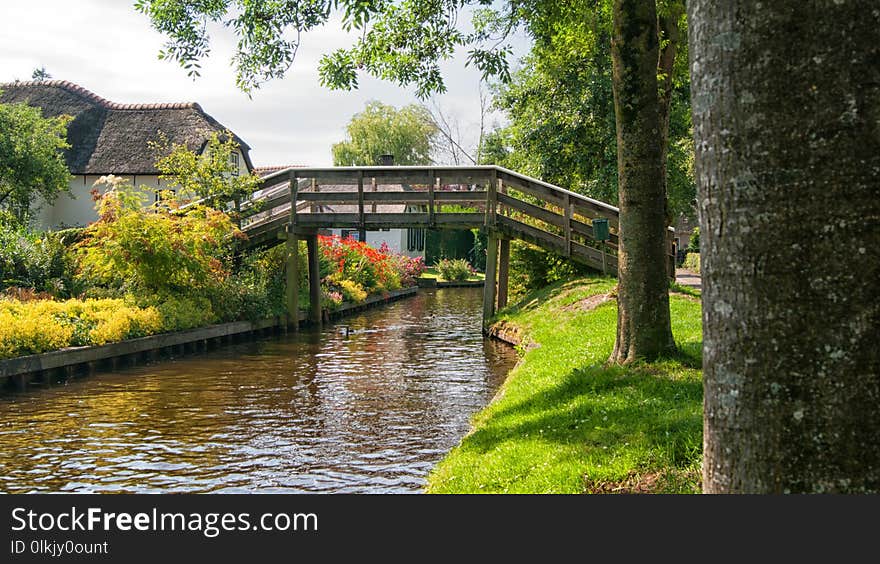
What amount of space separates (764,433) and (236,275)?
20174 mm

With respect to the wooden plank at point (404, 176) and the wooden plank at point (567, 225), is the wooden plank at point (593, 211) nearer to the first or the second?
the wooden plank at point (567, 225)

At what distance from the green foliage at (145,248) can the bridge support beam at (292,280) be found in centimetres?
286

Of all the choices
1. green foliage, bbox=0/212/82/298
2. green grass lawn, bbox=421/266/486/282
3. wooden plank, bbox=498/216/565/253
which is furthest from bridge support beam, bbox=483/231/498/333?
green grass lawn, bbox=421/266/486/282

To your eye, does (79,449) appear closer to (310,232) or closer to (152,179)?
(310,232)

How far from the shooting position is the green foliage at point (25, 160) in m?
35.3

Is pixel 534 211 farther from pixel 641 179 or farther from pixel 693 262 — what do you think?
pixel 693 262

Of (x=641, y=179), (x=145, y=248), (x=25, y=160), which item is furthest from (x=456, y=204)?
(x=25, y=160)

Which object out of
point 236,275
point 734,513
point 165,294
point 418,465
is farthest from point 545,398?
point 236,275

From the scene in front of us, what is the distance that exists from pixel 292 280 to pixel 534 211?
263 inches

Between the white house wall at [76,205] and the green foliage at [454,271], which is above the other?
the white house wall at [76,205]

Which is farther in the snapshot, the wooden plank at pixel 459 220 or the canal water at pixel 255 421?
the wooden plank at pixel 459 220

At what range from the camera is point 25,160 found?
116ft

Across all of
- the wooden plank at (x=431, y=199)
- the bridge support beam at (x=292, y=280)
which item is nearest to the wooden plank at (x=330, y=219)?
the bridge support beam at (x=292, y=280)

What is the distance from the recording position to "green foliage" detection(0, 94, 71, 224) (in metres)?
35.3
